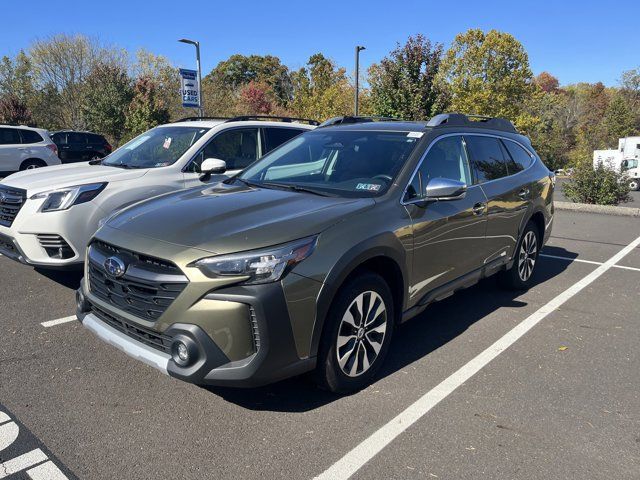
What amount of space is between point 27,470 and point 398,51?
1605 cm

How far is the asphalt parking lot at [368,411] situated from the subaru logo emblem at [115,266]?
82 centimetres

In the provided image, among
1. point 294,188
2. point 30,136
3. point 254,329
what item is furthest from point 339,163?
point 30,136

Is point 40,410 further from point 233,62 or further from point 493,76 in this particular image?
point 233,62

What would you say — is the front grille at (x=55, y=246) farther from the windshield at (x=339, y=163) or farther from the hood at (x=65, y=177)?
the windshield at (x=339, y=163)

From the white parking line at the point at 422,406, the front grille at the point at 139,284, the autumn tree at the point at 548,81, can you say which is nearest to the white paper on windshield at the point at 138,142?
the front grille at the point at 139,284

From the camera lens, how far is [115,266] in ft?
9.90

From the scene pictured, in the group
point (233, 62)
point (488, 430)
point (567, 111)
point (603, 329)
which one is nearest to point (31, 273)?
point (488, 430)

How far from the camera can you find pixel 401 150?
156 inches

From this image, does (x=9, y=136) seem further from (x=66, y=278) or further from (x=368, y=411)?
(x=368, y=411)

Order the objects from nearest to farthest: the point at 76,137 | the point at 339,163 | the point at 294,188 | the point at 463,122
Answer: the point at 294,188
the point at 339,163
the point at 463,122
the point at 76,137

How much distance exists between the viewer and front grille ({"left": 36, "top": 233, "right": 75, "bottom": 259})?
4762 mm

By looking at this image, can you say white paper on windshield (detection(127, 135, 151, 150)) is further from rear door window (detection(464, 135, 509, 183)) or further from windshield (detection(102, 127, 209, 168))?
rear door window (detection(464, 135, 509, 183))

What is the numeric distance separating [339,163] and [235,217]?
1279 millimetres

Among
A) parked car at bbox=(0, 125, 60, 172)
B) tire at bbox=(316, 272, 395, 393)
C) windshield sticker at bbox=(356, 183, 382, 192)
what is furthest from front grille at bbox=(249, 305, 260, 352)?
parked car at bbox=(0, 125, 60, 172)
